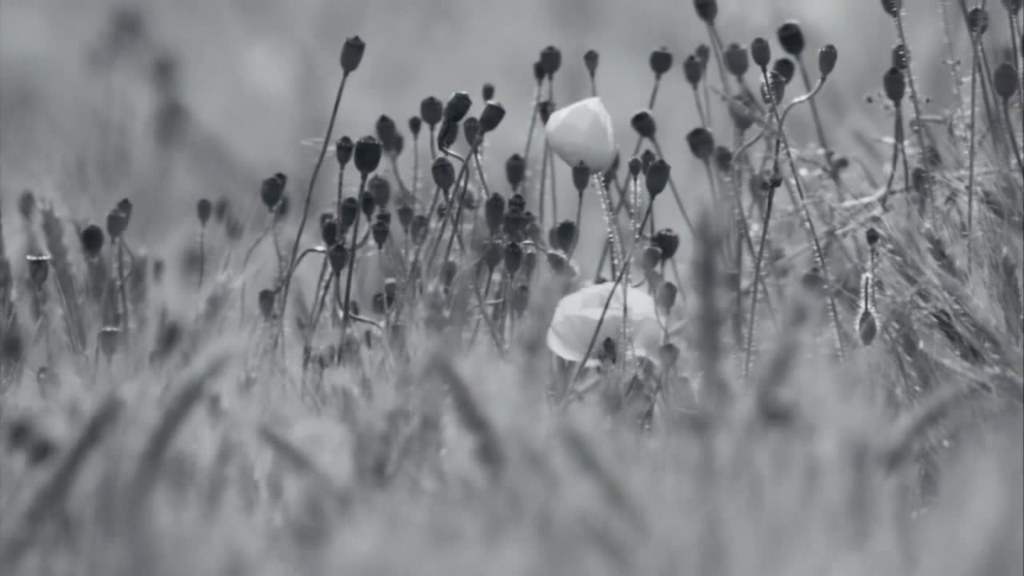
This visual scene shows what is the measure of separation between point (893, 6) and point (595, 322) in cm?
60

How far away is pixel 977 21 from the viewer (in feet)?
6.99

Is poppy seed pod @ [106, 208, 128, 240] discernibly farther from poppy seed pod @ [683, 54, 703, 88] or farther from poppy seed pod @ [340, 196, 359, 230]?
poppy seed pod @ [683, 54, 703, 88]

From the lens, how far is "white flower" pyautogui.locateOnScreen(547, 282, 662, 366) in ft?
6.63

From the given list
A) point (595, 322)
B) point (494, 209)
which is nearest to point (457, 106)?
point (494, 209)

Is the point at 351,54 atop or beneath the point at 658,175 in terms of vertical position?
atop

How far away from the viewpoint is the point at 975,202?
2086 millimetres

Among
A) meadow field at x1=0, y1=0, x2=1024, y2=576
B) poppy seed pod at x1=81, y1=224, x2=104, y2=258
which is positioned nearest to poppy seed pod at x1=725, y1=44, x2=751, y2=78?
meadow field at x1=0, y1=0, x2=1024, y2=576

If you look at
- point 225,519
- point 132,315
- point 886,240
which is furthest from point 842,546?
point 132,315

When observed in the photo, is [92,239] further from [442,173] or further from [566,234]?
[566,234]

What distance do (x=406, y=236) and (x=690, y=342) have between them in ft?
1.54

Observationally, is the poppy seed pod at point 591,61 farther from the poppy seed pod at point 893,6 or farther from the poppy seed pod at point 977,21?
the poppy seed pod at point 977,21

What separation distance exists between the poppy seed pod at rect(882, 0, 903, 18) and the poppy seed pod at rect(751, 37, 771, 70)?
0.17 metres

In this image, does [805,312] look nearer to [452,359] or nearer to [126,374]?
[452,359]

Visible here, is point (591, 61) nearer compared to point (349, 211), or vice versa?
point (349, 211)
